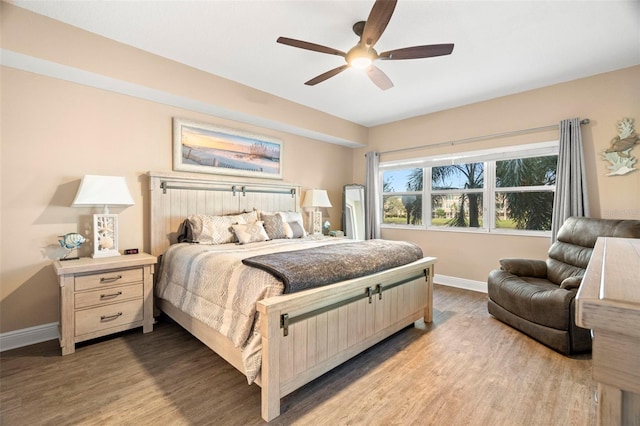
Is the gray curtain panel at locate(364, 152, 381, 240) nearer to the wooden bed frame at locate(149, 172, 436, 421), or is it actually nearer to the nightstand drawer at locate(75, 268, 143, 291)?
the wooden bed frame at locate(149, 172, 436, 421)

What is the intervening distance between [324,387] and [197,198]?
2594 millimetres

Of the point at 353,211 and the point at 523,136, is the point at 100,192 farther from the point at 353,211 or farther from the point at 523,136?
the point at 523,136

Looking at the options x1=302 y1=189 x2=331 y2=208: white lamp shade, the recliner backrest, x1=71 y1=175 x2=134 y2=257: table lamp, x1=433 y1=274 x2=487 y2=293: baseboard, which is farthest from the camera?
x1=302 y1=189 x2=331 y2=208: white lamp shade

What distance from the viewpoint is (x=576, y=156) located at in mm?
3396

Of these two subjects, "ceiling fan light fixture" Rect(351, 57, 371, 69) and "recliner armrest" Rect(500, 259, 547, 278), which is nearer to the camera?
"ceiling fan light fixture" Rect(351, 57, 371, 69)

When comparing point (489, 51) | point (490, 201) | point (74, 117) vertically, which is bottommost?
point (490, 201)

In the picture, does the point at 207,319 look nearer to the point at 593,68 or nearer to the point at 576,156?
the point at 576,156

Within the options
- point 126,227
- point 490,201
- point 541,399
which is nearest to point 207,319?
point 126,227

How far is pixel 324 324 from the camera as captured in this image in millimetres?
2029

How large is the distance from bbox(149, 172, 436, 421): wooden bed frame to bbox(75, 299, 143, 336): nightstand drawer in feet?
1.00

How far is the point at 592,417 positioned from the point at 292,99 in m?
4.19

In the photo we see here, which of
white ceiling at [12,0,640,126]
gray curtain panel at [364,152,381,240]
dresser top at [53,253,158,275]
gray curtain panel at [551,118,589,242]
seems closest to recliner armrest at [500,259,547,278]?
gray curtain panel at [551,118,589,242]

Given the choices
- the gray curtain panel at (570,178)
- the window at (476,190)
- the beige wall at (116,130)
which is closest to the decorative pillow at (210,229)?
the beige wall at (116,130)

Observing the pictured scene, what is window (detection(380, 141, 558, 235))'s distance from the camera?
12.8 ft
